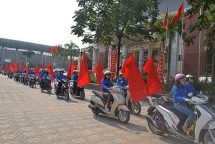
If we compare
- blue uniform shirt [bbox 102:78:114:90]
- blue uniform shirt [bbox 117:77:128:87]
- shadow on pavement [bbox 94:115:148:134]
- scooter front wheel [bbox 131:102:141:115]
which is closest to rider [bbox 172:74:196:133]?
shadow on pavement [bbox 94:115:148:134]

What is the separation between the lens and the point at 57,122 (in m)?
7.04

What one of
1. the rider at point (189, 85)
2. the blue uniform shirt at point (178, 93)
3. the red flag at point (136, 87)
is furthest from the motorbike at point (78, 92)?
the blue uniform shirt at point (178, 93)

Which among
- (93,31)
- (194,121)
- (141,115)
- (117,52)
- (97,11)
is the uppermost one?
(97,11)

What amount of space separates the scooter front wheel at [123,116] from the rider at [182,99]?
2.01 m

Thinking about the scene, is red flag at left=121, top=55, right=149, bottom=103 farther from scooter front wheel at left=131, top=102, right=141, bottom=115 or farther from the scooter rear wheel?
the scooter rear wheel

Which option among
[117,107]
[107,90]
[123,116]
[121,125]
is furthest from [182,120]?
[107,90]

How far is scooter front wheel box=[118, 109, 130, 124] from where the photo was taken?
7105 mm

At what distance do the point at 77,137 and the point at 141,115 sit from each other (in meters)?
3.57

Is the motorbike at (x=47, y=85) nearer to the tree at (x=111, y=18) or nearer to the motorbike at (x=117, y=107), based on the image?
the tree at (x=111, y=18)

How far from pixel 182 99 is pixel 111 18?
12.2 m

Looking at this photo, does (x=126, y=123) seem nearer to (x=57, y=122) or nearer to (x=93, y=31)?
(x=57, y=122)

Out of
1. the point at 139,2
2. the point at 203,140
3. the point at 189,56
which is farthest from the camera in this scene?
the point at 189,56

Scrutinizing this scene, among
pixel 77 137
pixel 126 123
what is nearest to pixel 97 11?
pixel 126 123

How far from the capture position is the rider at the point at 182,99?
507 centimetres
